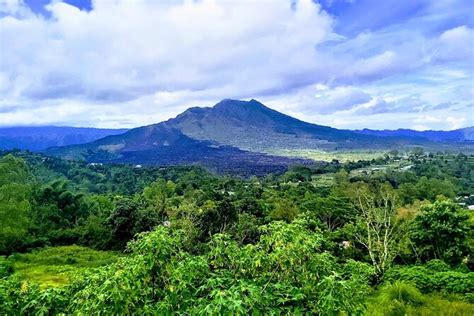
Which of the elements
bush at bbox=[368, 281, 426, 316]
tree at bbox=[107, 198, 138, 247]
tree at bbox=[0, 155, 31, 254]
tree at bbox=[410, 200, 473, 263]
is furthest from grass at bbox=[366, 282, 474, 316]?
tree at bbox=[0, 155, 31, 254]

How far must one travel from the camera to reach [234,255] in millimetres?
6031

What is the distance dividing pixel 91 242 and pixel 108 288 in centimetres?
3763

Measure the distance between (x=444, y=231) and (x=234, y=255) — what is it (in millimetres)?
20808

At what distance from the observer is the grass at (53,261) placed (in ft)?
86.2

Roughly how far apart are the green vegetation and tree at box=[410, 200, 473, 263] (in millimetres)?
63

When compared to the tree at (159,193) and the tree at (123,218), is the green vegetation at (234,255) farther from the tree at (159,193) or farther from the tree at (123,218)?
the tree at (159,193)

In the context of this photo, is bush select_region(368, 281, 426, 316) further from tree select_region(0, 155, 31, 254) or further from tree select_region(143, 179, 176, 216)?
tree select_region(143, 179, 176, 216)

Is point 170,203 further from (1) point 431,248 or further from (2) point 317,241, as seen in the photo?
(2) point 317,241

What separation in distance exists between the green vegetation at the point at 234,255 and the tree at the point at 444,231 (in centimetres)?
6

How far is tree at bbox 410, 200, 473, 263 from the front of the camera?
73.3 feet


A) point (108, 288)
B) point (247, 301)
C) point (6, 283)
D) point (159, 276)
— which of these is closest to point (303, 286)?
point (247, 301)

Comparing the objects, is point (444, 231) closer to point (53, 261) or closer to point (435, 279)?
point (435, 279)

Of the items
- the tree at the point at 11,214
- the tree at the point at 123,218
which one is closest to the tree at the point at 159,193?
the tree at the point at 123,218

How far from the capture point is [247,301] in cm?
A: 434
